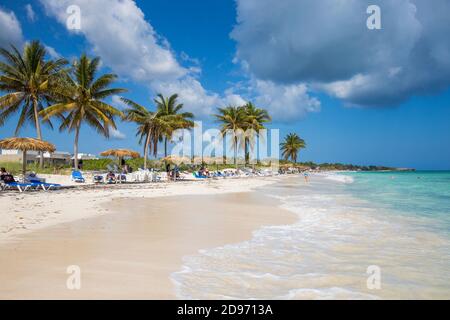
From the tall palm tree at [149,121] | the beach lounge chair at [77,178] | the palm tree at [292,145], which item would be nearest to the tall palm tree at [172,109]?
the tall palm tree at [149,121]

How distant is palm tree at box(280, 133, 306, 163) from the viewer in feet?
273

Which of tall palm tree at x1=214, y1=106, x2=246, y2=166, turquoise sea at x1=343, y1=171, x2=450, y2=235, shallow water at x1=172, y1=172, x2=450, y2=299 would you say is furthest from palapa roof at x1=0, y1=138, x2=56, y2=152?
tall palm tree at x1=214, y1=106, x2=246, y2=166

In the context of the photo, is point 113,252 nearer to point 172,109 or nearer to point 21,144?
point 21,144

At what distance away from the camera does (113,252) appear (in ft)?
14.6

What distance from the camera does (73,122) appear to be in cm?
2525

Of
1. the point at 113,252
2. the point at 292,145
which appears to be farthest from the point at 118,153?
the point at 292,145

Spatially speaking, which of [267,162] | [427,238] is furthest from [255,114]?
[427,238]

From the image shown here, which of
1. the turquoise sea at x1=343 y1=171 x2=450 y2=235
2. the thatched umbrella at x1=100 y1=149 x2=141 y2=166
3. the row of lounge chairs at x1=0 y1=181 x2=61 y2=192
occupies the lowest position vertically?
the turquoise sea at x1=343 y1=171 x2=450 y2=235

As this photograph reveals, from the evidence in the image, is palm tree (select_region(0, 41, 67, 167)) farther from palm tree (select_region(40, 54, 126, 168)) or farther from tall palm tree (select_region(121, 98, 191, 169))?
tall palm tree (select_region(121, 98, 191, 169))

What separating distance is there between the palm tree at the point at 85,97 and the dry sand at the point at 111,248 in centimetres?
1809

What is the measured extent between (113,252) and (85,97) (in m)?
23.9

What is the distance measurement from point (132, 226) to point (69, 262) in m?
2.46

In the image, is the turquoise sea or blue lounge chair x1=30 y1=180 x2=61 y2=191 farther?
blue lounge chair x1=30 y1=180 x2=61 y2=191
